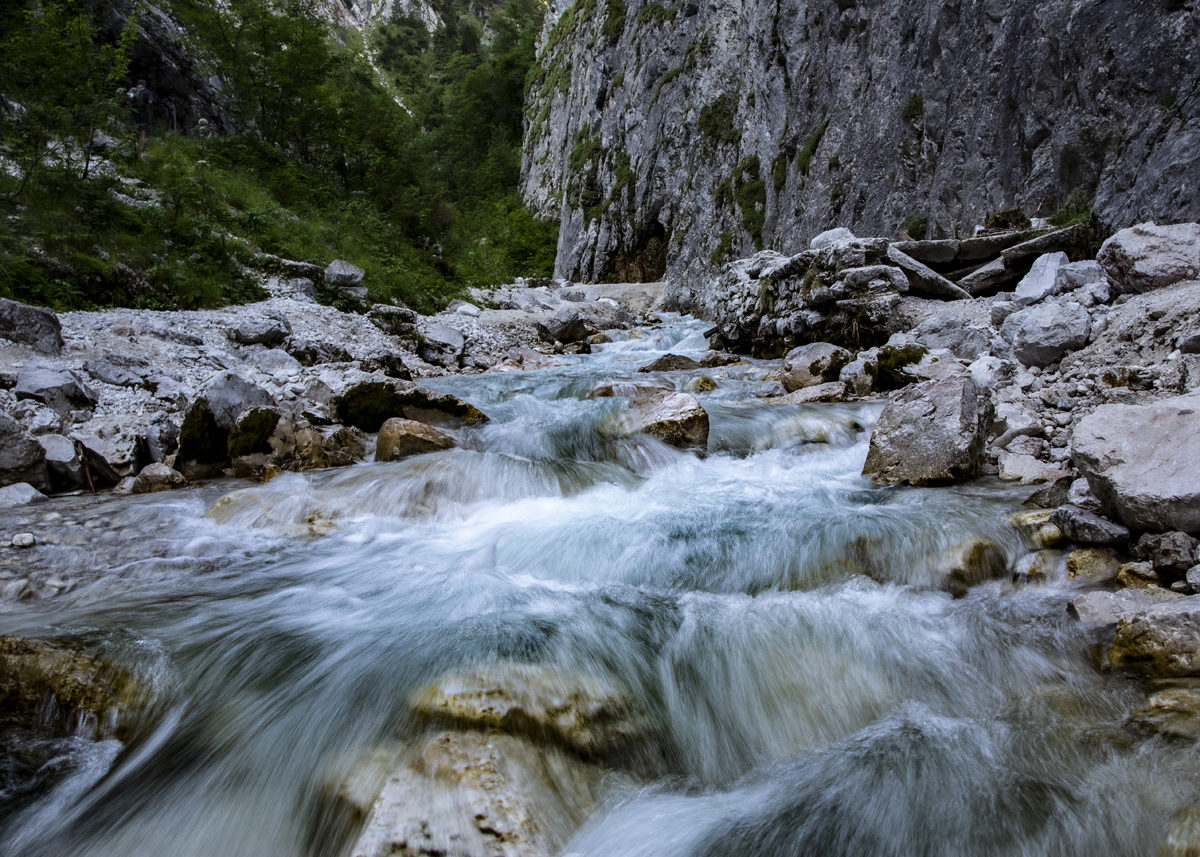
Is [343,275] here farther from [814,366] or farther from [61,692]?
[61,692]

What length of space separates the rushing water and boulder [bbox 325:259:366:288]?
31.3 ft

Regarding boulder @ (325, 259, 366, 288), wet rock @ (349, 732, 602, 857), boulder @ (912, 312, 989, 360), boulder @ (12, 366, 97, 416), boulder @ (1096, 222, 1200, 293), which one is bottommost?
wet rock @ (349, 732, 602, 857)

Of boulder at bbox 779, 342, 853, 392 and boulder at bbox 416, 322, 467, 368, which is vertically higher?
boulder at bbox 416, 322, 467, 368

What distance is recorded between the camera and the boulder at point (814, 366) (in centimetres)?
895

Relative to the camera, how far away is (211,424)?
6.32 metres

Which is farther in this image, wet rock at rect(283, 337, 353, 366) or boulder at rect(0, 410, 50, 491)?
wet rock at rect(283, 337, 353, 366)

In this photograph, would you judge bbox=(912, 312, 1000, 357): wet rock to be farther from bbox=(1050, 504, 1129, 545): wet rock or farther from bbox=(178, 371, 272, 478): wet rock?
bbox=(178, 371, 272, 478): wet rock

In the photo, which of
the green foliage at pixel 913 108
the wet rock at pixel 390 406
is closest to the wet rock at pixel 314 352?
the wet rock at pixel 390 406

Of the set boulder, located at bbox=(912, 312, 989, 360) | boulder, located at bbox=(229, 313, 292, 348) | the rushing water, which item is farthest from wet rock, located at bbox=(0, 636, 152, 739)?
boulder, located at bbox=(912, 312, 989, 360)

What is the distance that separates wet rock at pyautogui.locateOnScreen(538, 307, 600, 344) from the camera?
56.3 feet

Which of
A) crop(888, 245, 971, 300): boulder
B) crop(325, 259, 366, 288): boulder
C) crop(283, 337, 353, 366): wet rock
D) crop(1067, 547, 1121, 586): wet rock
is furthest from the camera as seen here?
crop(325, 259, 366, 288): boulder

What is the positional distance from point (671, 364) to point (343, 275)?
8.27 metres

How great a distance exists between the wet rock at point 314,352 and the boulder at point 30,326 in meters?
3.42

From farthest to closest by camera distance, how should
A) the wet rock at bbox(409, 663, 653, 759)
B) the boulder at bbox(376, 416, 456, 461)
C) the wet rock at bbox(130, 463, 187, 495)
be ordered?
the boulder at bbox(376, 416, 456, 461), the wet rock at bbox(130, 463, 187, 495), the wet rock at bbox(409, 663, 653, 759)
